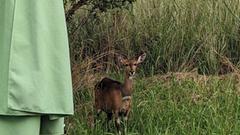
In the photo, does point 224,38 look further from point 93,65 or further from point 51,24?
point 51,24

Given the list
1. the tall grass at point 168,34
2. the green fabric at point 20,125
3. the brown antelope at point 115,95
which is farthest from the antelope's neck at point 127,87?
the green fabric at point 20,125

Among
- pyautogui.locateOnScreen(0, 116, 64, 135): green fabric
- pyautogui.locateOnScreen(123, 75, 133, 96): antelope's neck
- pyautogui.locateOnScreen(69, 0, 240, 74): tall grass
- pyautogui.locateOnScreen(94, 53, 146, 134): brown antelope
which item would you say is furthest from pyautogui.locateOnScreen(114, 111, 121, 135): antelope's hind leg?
pyautogui.locateOnScreen(0, 116, 64, 135): green fabric

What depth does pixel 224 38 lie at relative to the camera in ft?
24.3

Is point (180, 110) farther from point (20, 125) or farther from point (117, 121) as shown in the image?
point (20, 125)

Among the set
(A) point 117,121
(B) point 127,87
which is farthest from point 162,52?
(A) point 117,121

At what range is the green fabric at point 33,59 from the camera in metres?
1.90

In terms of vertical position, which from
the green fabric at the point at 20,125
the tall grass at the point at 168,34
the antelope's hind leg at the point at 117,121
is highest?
the tall grass at the point at 168,34

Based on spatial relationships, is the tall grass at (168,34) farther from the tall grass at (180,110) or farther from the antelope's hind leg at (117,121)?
the antelope's hind leg at (117,121)

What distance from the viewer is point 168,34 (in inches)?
295

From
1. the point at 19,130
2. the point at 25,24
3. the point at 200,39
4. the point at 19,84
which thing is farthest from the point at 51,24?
the point at 200,39

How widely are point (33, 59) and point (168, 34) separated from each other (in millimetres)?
5640

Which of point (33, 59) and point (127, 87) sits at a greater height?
point (127, 87)

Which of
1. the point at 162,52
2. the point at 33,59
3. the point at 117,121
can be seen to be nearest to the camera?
the point at 33,59

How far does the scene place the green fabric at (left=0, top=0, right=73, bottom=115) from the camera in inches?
74.8
